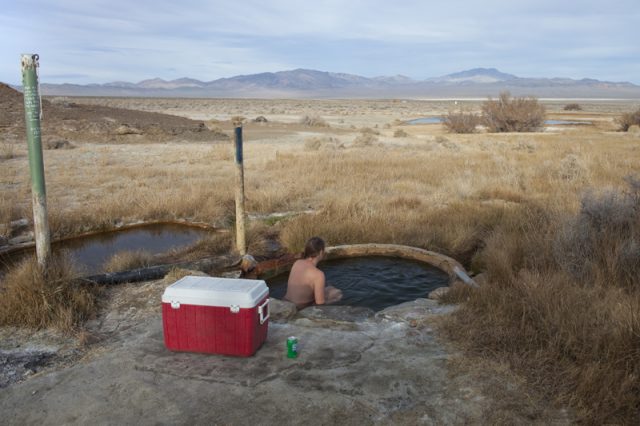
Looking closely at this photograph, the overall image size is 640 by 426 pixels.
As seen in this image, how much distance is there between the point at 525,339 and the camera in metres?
4.21

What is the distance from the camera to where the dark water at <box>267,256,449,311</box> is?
6.77 m

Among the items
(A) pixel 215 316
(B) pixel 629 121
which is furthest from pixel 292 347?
(B) pixel 629 121

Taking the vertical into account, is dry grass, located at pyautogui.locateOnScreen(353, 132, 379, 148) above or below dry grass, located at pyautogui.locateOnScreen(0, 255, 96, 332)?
above

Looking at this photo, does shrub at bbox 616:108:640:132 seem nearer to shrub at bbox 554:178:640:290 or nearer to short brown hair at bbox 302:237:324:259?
shrub at bbox 554:178:640:290

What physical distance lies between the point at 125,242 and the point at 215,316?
17.3ft

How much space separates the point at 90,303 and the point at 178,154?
1378 centimetres

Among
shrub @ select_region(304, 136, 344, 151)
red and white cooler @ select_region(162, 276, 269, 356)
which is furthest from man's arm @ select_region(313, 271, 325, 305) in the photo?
shrub @ select_region(304, 136, 344, 151)

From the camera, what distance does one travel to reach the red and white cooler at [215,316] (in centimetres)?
409

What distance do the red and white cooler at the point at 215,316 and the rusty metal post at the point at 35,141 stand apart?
1861 millimetres

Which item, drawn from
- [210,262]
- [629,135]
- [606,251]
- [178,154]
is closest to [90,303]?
[210,262]

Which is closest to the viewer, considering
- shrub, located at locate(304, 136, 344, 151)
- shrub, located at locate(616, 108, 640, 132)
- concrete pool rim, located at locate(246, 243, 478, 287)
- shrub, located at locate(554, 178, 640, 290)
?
shrub, located at locate(554, 178, 640, 290)

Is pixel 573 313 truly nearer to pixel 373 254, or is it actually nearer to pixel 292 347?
pixel 292 347

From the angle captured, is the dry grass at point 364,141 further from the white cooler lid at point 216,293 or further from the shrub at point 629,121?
the white cooler lid at point 216,293

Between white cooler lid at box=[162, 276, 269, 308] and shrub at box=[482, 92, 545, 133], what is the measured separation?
28.0m
